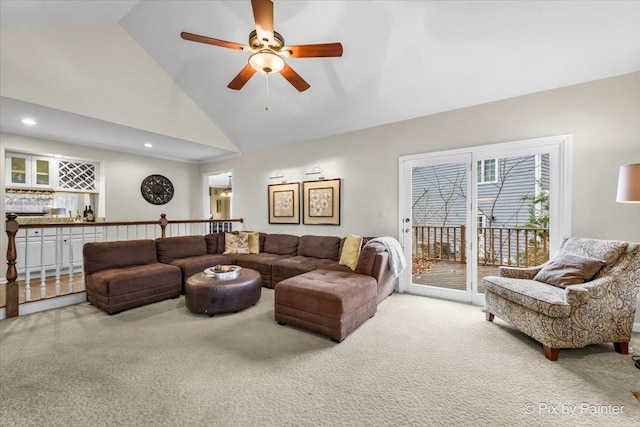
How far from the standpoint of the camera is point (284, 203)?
555 cm

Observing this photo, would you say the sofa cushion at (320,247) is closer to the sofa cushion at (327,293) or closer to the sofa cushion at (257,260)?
the sofa cushion at (257,260)

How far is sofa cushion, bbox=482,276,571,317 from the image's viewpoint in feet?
7.16

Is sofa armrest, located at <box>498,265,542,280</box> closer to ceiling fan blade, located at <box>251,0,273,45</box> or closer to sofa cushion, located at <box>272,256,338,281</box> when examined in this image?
sofa cushion, located at <box>272,256,338,281</box>

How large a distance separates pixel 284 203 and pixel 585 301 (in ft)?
15.0

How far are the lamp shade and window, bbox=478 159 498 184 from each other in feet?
4.25

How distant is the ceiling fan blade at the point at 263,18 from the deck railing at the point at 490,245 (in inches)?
127

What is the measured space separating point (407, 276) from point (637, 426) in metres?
2.69

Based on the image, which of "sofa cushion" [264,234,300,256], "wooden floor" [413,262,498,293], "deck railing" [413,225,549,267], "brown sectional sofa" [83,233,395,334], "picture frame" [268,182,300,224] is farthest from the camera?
"picture frame" [268,182,300,224]

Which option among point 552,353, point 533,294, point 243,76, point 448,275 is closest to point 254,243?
point 243,76

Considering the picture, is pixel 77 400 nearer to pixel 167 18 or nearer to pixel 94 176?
pixel 167 18

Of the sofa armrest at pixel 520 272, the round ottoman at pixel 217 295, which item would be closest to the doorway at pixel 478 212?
the sofa armrest at pixel 520 272

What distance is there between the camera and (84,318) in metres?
3.12

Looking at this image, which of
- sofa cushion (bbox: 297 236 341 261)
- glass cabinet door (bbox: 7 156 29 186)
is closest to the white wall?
sofa cushion (bbox: 297 236 341 261)

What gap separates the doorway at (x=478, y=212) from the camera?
3182 millimetres
